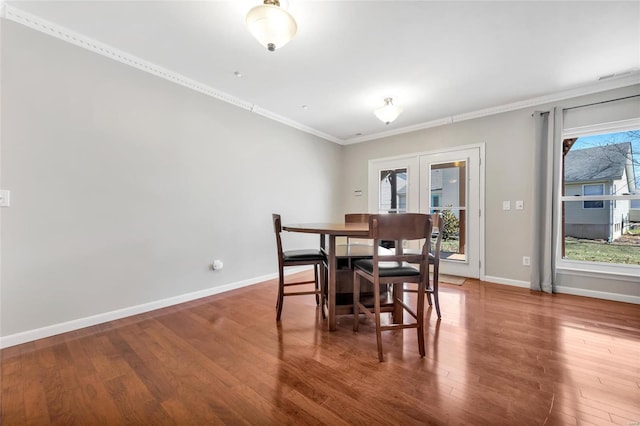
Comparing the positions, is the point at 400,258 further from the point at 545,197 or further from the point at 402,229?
the point at 545,197

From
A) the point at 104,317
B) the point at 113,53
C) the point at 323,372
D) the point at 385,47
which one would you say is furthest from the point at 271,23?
the point at 104,317

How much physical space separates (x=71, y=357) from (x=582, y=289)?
5.02 meters

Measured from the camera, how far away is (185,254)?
286 centimetres

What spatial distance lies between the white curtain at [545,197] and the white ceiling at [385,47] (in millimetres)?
389

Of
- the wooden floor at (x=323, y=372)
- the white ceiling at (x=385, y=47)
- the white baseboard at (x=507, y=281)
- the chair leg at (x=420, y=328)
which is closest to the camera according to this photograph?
the wooden floor at (x=323, y=372)

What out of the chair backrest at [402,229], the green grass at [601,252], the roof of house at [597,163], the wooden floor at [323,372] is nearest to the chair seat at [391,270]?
the chair backrest at [402,229]

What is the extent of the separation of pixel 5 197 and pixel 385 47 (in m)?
3.22

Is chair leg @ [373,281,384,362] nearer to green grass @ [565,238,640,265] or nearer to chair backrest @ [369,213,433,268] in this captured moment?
chair backrest @ [369,213,433,268]

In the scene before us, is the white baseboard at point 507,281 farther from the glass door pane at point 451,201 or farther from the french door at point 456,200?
the glass door pane at point 451,201

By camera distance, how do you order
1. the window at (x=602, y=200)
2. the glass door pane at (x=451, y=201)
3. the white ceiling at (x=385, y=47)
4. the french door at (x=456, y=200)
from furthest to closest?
1. the glass door pane at (x=451, y=201)
2. the french door at (x=456, y=200)
3. the window at (x=602, y=200)
4. the white ceiling at (x=385, y=47)

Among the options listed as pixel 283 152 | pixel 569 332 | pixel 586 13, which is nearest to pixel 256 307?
pixel 283 152

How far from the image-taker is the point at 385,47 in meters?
2.30

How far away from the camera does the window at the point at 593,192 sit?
3.06m

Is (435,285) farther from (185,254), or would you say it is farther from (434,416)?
(185,254)
